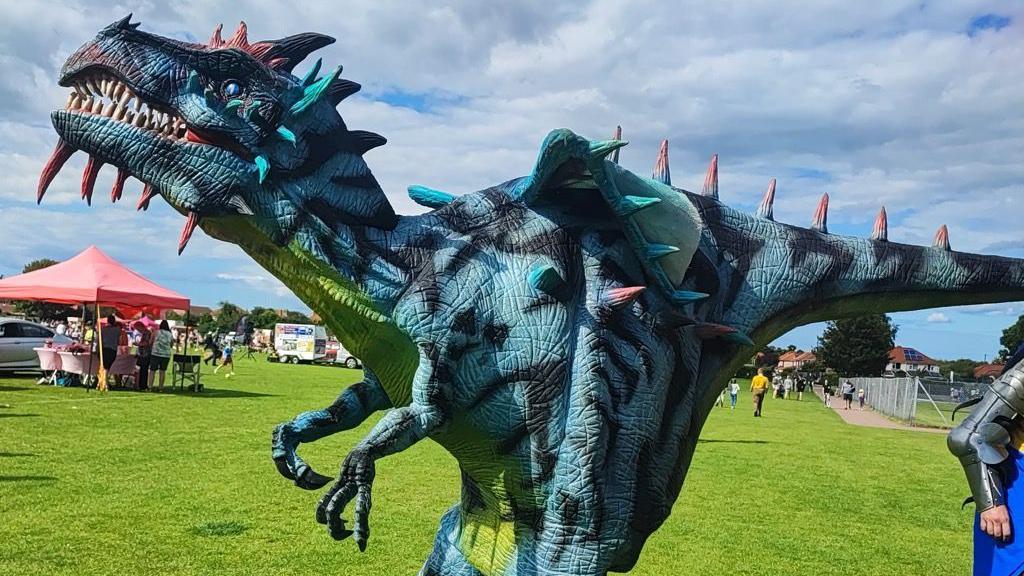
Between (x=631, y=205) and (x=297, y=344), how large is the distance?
39.7m

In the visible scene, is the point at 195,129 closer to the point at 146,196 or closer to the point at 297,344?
the point at 146,196

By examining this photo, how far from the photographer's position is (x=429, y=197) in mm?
2562

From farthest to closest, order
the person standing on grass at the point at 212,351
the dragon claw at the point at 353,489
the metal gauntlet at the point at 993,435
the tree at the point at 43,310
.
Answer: the tree at the point at 43,310
the person standing on grass at the point at 212,351
the metal gauntlet at the point at 993,435
the dragon claw at the point at 353,489

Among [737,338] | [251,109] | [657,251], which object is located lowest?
[737,338]

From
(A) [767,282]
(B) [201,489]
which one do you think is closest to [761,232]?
(A) [767,282]

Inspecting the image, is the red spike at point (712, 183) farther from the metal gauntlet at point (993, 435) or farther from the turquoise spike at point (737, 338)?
the metal gauntlet at point (993, 435)

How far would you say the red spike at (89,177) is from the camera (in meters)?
2.13

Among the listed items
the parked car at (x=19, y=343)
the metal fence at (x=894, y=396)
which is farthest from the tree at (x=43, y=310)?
the metal fence at (x=894, y=396)

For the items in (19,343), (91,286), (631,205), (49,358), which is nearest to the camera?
(631,205)

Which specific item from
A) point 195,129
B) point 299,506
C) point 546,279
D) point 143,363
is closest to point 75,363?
point 143,363

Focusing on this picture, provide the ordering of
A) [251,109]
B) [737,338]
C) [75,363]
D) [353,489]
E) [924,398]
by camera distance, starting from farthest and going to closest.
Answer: [924,398] < [75,363] < [737,338] < [251,109] < [353,489]

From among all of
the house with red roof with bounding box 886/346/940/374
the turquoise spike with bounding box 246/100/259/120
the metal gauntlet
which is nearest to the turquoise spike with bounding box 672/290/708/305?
the turquoise spike with bounding box 246/100/259/120

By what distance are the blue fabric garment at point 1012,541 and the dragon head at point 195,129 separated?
2756 millimetres

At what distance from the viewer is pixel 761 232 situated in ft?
8.73
